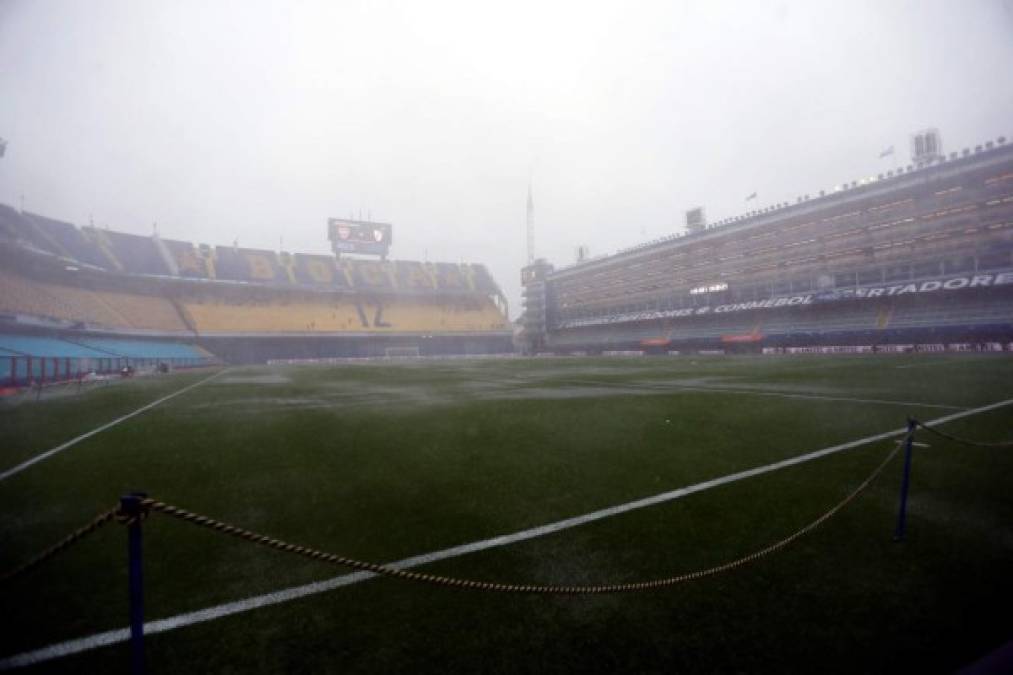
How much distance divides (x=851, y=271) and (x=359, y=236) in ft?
229

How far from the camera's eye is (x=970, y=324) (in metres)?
35.9

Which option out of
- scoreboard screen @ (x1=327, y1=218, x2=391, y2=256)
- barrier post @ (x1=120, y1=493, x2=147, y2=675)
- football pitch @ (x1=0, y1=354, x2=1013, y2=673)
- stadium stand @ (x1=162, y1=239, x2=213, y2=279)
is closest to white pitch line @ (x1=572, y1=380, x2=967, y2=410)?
football pitch @ (x1=0, y1=354, x2=1013, y2=673)

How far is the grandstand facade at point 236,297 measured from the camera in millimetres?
39188

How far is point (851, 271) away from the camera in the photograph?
4909cm

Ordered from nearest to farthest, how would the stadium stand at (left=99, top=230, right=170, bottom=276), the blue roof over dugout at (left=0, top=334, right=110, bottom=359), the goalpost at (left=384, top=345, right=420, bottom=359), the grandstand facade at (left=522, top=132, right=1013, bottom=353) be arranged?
the blue roof over dugout at (left=0, top=334, right=110, bottom=359), the grandstand facade at (left=522, top=132, right=1013, bottom=353), the stadium stand at (left=99, top=230, right=170, bottom=276), the goalpost at (left=384, top=345, right=420, bottom=359)

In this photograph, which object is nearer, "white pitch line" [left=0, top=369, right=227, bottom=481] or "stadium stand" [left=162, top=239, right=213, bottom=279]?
"white pitch line" [left=0, top=369, right=227, bottom=481]

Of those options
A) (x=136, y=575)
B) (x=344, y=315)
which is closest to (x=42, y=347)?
(x=344, y=315)

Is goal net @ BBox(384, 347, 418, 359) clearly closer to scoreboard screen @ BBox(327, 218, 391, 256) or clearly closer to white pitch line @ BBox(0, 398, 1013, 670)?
scoreboard screen @ BBox(327, 218, 391, 256)

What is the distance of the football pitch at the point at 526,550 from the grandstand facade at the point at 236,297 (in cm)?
3828

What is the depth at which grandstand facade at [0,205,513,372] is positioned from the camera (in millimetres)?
39188

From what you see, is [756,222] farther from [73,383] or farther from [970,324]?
[73,383]

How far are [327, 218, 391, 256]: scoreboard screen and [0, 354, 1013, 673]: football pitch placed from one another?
70.8 meters

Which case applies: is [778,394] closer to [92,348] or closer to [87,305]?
[92,348]

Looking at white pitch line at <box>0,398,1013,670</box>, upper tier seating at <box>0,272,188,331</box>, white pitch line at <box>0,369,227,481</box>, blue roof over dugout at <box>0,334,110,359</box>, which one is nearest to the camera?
white pitch line at <box>0,398,1013,670</box>
